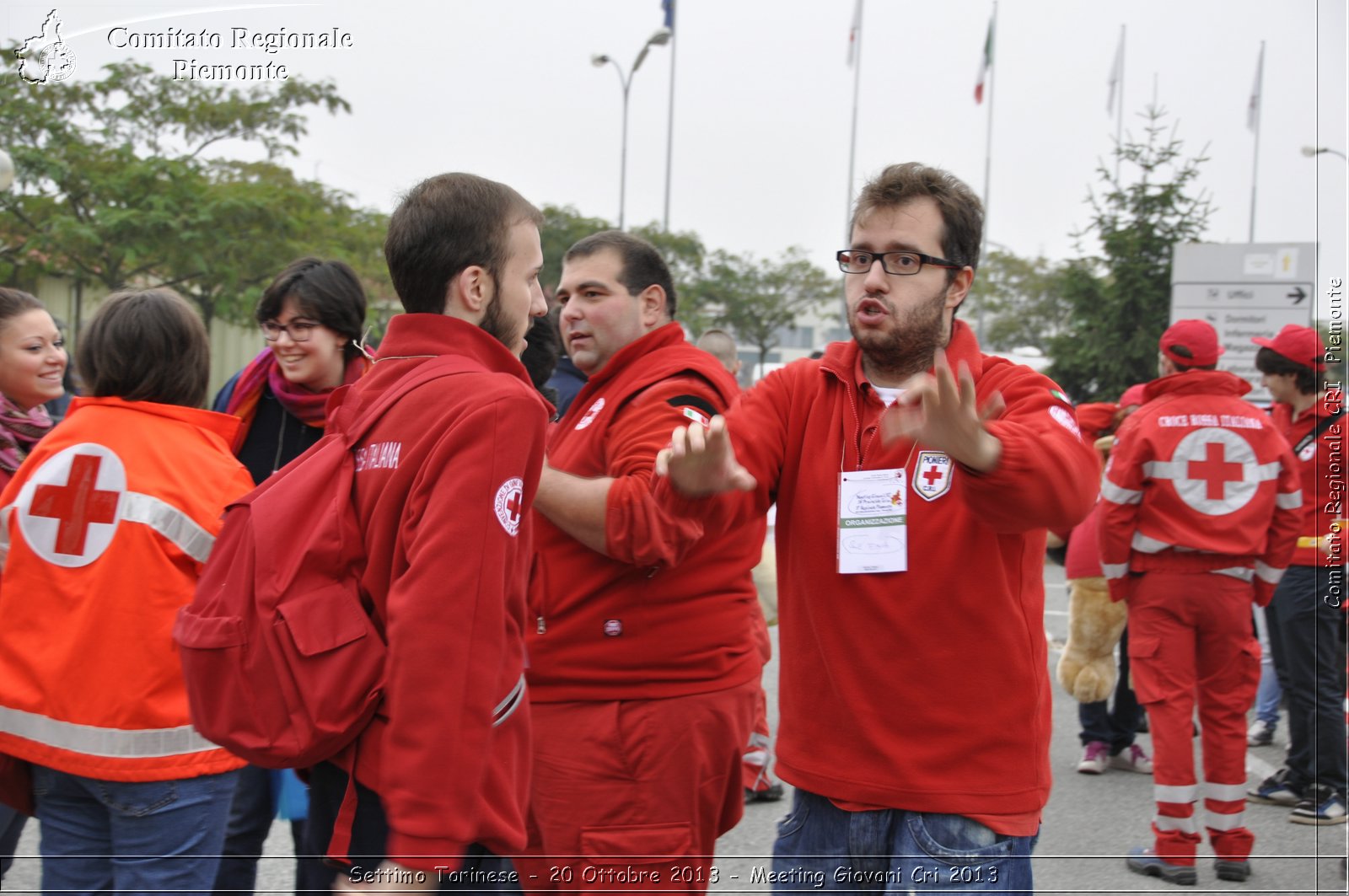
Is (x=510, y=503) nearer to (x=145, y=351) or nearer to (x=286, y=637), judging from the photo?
(x=286, y=637)

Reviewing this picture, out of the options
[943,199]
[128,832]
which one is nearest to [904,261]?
[943,199]

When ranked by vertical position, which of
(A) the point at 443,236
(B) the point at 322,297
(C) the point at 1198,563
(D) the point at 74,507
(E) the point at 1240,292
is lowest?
(C) the point at 1198,563

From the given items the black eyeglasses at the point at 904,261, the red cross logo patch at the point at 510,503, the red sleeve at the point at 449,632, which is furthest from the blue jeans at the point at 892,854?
the black eyeglasses at the point at 904,261

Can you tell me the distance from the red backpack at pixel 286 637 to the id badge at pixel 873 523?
1034 millimetres

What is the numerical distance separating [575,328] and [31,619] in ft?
5.59

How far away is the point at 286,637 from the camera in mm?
1920

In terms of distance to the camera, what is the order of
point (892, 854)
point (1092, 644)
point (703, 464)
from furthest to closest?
point (1092, 644), point (892, 854), point (703, 464)

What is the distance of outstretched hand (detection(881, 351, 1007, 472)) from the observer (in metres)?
2.11

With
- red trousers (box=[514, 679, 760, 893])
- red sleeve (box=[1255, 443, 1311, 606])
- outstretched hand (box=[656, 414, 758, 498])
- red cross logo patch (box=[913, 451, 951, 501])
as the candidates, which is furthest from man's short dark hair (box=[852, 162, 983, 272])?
red sleeve (box=[1255, 443, 1311, 606])

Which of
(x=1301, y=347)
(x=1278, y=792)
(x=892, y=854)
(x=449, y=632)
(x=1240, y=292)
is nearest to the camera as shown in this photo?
(x=449, y=632)

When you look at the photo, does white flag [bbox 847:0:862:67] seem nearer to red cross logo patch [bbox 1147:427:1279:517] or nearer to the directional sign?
the directional sign

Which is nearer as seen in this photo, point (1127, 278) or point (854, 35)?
point (1127, 278)

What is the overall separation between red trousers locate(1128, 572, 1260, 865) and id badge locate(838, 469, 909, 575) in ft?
11.0

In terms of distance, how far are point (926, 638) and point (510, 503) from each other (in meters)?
0.99
